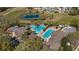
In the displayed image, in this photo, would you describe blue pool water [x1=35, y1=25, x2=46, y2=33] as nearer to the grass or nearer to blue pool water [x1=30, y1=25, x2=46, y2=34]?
blue pool water [x1=30, y1=25, x2=46, y2=34]

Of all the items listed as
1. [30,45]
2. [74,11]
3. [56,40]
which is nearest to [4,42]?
[30,45]

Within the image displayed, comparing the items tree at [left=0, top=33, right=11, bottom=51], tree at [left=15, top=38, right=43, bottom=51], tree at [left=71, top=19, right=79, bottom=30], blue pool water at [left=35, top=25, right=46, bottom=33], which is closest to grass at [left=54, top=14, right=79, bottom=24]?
tree at [left=71, top=19, right=79, bottom=30]

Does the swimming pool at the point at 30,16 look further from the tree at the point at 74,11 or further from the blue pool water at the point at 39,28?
the tree at the point at 74,11

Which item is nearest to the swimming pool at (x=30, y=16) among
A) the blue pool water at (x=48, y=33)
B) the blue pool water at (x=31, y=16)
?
the blue pool water at (x=31, y=16)

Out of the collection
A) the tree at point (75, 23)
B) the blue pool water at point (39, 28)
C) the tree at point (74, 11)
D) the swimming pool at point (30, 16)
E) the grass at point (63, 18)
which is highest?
the tree at point (74, 11)

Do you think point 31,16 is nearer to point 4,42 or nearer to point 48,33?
point 48,33

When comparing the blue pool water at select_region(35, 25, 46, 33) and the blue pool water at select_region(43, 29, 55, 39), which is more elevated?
the blue pool water at select_region(35, 25, 46, 33)

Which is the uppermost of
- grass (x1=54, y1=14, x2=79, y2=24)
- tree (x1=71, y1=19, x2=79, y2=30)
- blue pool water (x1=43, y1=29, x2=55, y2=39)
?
grass (x1=54, y1=14, x2=79, y2=24)

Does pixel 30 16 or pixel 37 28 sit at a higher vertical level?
pixel 30 16

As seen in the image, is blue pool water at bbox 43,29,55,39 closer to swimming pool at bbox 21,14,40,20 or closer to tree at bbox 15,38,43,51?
Answer: tree at bbox 15,38,43,51

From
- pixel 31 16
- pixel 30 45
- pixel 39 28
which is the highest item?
pixel 31 16
